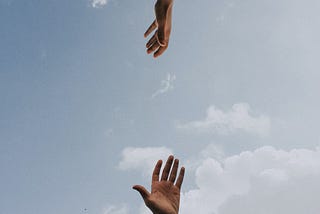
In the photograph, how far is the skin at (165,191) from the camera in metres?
7.82

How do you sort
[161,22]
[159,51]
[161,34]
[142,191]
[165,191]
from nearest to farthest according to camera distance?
1. [161,22]
2. [161,34]
3. [142,191]
4. [165,191]
5. [159,51]

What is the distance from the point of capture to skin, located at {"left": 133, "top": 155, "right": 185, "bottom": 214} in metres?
7.82

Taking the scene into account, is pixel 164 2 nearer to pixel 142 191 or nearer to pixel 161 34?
pixel 161 34

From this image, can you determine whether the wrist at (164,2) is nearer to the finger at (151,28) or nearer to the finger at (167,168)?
the finger at (151,28)

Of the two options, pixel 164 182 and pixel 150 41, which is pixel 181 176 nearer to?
pixel 164 182

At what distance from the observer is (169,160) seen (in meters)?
8.48

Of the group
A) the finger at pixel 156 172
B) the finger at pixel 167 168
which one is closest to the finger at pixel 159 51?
the finger at pixel 167 168

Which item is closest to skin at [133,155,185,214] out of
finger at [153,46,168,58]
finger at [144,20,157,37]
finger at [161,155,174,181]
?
finger at [161,155,174,181]

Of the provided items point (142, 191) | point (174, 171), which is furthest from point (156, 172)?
point (142, 191)

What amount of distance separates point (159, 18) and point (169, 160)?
2716mm

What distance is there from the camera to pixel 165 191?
26.9 ft

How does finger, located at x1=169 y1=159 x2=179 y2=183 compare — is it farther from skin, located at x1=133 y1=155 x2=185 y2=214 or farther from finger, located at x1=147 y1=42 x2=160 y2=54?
finger, located at x1=147 y1=42 x2=160 y2=54

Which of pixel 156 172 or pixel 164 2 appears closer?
pixel 164 2

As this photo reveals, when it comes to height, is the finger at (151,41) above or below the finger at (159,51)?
above
